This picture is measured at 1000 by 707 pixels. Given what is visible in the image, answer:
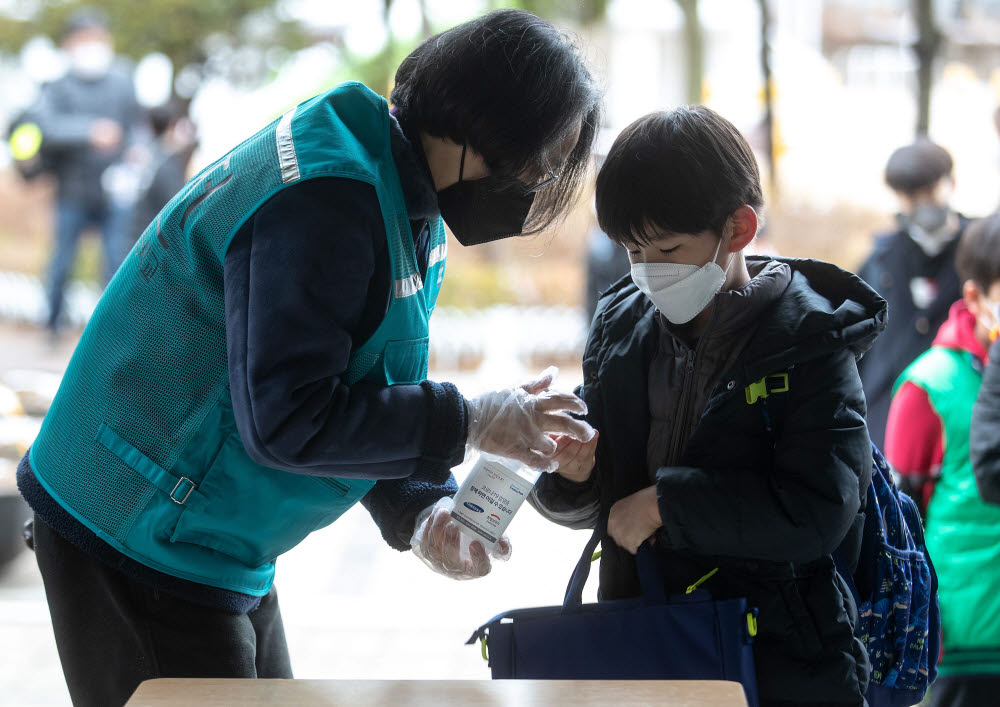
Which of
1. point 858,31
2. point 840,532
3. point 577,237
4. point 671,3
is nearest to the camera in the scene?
point 840,532

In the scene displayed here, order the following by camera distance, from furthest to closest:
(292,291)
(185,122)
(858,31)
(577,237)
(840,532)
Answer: (858,31) → (577,237) → (185,122) → (840,532) → (292,291)

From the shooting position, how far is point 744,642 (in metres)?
1.46

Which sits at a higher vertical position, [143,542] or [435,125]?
[435,125]

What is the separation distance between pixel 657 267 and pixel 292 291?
0.59m

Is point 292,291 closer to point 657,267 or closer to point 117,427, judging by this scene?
point 117,427

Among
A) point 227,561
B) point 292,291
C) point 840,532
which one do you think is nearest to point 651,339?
point 840,532

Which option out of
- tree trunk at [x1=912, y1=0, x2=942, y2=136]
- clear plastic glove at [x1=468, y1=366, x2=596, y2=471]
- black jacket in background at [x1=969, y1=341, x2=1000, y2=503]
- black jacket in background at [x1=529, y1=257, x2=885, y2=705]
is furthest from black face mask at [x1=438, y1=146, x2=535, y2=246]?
tree trunk at [x1=912, y1=0, x2=942, y2=136]

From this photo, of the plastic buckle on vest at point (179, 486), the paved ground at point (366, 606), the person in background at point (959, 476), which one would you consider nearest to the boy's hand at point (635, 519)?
the plastic buckle on vest at point (179, 486)

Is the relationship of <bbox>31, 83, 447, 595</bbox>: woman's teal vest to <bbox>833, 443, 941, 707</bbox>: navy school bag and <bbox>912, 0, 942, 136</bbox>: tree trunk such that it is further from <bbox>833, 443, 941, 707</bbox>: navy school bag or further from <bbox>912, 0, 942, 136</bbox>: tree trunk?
<bbox>912, 0, 942, 136</bbox>: tree trunk

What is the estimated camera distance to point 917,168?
3.43 metres

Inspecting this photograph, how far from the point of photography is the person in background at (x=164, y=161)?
634 cm

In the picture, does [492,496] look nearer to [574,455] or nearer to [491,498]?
[491,498]

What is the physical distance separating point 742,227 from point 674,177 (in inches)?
5.8

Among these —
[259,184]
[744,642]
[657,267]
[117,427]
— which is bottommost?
[744,642]
